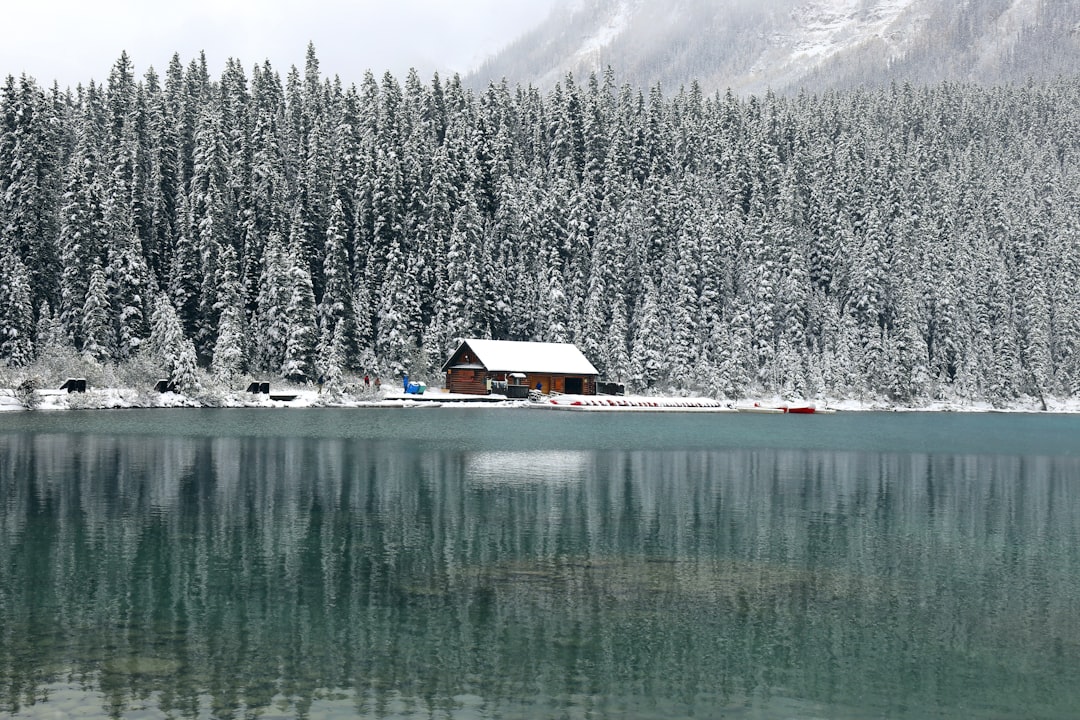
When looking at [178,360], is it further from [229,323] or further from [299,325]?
[299,325]

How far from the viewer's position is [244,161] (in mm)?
100688

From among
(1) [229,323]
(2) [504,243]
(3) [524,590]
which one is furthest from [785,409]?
(3) [524,590]

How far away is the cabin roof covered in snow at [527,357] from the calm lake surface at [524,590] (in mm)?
50869

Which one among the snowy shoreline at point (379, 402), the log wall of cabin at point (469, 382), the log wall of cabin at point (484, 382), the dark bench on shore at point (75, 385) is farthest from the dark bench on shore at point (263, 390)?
the log wall of cabin at point (484, 382)

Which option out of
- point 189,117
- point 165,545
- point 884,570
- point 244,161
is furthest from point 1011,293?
point 165,545

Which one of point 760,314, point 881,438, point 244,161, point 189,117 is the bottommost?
point 881,438

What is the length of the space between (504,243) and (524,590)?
92.8 metres

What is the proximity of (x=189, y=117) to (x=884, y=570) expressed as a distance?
10876 cm

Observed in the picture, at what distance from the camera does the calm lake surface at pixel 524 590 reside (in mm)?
13414

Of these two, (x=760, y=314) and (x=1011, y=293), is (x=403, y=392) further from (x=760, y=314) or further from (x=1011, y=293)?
(x=1011, y=293)

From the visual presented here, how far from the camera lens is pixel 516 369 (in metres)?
91.5

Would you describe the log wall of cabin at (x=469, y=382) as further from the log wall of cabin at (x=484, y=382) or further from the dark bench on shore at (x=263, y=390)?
the dark bench on shore at (x=263, y=390)

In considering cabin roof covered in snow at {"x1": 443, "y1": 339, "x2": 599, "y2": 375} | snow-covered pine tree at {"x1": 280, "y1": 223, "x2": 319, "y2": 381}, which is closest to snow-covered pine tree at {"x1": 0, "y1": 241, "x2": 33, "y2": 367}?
snow-covered pine tree at {"x1": 280, "y1": 223, "x2": 319, "y2": 381}

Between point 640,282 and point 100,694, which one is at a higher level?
point 640,282
